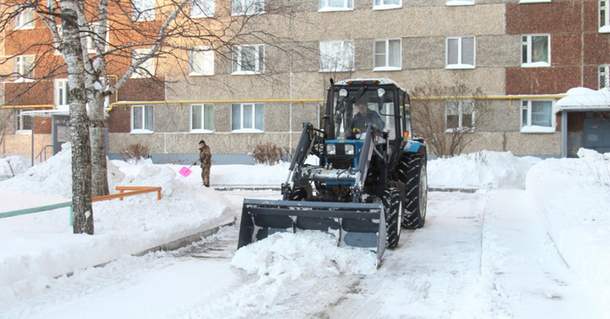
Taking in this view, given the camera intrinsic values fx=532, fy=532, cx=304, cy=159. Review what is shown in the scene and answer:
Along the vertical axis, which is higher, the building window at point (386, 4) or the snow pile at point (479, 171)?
the building window at point (386, 4)

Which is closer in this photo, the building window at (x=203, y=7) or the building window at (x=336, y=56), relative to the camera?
the building window at (x=203, y=7)

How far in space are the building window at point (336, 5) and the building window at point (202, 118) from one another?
710 cm

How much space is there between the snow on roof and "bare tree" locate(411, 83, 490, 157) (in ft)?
9.88

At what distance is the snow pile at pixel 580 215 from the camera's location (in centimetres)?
518

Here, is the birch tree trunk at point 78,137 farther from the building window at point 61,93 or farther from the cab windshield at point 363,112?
the building window at point 61,93

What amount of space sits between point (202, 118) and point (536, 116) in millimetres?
15251

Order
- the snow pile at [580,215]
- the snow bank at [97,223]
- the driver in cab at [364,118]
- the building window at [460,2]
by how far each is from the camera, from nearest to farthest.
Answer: the snow pile at [580,215]
the snow bank at [97,223]
the driver in cab at [364,118]
the building window at [460,2]

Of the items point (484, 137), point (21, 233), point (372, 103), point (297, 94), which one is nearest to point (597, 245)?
point (372, 103)

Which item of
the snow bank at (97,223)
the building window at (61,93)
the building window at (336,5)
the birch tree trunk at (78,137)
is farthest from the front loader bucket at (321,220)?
the building window at (61,93)

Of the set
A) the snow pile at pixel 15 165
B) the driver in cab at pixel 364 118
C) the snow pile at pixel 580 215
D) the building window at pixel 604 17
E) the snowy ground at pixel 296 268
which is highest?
the building window at pixel 604 17

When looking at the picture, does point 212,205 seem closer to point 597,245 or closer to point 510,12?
point 597,245

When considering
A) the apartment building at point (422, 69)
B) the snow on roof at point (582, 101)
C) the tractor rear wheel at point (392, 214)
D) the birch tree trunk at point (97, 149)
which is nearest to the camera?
the tractor rear wheel at point (392, 214)

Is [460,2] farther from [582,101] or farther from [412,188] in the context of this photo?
[412,188]

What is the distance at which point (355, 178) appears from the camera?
727 centimetres
